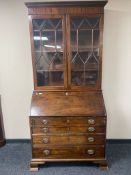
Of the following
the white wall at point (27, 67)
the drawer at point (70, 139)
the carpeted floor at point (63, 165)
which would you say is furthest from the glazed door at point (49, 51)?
the carpeted floor at point (63, 165)

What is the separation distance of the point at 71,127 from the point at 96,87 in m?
0.59

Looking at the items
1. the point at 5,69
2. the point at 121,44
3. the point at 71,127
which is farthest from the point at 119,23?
the point at 5,69

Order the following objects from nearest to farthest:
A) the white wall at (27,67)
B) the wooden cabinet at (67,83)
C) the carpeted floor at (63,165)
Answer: the wooden cabinet at (67,83) → the carpeted floor at (63,165) → the white wall at (27,67)

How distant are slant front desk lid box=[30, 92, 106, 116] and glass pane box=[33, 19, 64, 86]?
0.54 ft

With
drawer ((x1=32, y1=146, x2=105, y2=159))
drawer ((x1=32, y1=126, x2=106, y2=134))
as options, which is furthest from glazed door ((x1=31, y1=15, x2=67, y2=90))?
drawer ((x1=32, y1=146, x2=105, y2=159))

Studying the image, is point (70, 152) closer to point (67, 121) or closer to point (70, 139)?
point (70, 139)

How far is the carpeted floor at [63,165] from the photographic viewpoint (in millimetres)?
2672

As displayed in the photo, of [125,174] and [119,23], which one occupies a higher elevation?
[119,23]

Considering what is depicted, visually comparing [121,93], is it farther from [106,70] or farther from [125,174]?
[125,174]

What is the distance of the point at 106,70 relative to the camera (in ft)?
9.95

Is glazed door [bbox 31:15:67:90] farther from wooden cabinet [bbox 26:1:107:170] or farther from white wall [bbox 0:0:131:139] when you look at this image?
white wall [bbox 0:0:131:139]

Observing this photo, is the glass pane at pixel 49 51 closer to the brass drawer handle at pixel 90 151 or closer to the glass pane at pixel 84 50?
the glass pane at pixel 84 50

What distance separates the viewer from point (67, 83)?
2738mm

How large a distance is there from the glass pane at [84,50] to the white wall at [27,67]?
0.35 meters
